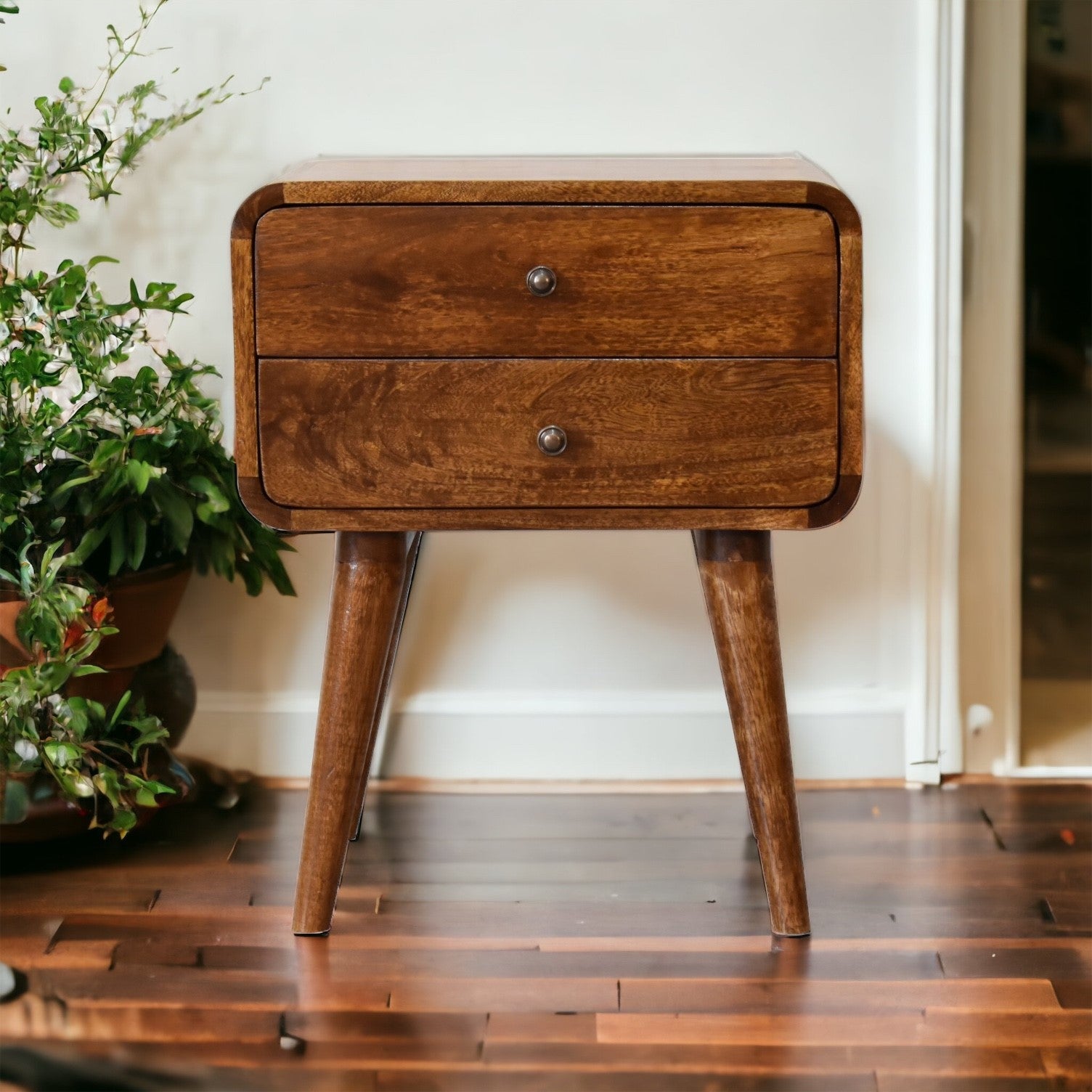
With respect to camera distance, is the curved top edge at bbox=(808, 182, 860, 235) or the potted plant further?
the potted plant

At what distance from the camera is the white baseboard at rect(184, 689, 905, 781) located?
4.47 ft

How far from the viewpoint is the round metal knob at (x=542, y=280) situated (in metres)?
0.89

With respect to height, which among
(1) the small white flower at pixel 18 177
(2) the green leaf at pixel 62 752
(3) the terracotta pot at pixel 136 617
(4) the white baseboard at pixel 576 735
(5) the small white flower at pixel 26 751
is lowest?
(4) the white baseboard at pixel 576 735

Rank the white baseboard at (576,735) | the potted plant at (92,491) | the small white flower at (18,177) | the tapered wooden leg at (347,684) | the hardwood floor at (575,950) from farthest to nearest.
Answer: the white baseboard at (576,735) → the small white flower at (18,177) → the potted plant at (92,491) → the tapered wooden leg at (347,684) → the hardwood floor at (575,950)

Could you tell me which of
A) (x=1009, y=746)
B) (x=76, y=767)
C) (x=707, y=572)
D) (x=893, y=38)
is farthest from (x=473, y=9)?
(x=1009, y=746)

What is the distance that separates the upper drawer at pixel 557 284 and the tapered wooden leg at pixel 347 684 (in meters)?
0.17

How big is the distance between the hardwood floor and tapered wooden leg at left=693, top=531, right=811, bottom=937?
58 mm

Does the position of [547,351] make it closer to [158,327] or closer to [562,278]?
[562,278]

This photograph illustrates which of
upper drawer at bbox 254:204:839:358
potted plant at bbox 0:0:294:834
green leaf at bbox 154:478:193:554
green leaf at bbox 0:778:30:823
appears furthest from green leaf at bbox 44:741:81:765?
upper drawer at bbox 254:204:839:358

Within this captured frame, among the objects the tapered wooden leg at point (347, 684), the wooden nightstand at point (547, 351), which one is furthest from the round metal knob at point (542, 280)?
the tapered wooden leg at point (347, 684)

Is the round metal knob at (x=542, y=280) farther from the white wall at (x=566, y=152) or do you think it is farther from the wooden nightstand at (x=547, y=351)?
the white wall at (x=566, y=152)

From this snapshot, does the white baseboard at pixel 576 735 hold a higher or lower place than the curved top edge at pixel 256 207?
lower

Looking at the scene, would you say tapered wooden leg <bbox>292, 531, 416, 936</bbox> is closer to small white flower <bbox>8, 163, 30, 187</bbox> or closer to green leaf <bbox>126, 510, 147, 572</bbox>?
green leaf <bbox>126, 510, 147, 572</bbox>

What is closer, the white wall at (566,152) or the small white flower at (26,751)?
the small white flower at (26,751)
